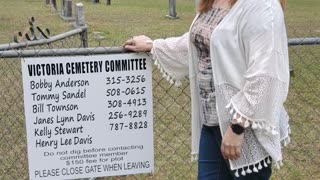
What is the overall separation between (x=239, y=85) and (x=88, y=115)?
100 centimetres

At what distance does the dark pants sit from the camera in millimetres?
2703

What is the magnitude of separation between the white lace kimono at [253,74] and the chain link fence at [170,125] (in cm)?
82

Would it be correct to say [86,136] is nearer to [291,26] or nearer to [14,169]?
[14,169]

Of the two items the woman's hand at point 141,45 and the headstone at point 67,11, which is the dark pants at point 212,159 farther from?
the headstone at point 67,11

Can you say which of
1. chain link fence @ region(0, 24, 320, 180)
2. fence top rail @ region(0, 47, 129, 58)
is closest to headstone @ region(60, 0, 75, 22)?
chain link fence @ region(0, 24, 320, 180)

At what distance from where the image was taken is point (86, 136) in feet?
10.2

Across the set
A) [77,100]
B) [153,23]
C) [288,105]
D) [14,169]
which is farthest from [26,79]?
[153,23]

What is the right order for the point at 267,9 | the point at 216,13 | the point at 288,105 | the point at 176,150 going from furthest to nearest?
the point at 288,105
the point at 176,150
the point at 216,13
the point at 267,9

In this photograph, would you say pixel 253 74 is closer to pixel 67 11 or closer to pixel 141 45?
pixel 141 45

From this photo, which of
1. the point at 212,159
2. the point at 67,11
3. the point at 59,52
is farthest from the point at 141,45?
the point at 67,11

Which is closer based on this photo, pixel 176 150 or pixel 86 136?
pixel 86 136

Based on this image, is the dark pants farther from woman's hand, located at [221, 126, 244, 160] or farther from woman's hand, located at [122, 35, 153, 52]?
woman's hand, located at [122, 35, 153, 52]

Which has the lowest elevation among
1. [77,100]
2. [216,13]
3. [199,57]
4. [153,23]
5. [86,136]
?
[153,23]

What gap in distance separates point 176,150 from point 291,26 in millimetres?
10311
